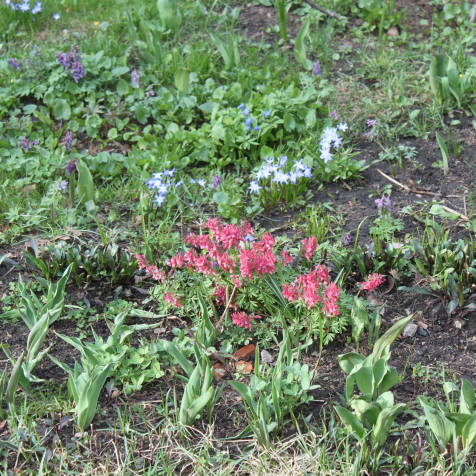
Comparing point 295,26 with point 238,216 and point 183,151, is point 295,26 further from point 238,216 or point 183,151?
point 238,216

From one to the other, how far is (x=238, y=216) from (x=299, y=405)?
4.26ft

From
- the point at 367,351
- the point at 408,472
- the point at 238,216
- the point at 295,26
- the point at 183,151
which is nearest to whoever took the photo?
the point at 408,472

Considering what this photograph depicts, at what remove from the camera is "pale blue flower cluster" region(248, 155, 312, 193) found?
12.3 ft

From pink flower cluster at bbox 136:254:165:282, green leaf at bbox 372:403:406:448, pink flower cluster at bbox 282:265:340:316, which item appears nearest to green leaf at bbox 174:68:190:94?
pink flower cluster at bbox 136:254:165:282

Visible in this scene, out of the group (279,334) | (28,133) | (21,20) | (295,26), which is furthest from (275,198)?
(21,20)

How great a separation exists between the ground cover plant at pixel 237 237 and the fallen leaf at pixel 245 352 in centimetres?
2

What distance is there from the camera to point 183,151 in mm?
4188

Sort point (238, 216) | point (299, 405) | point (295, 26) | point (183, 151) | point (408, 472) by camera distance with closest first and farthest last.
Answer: point (408, 472), point (299, 405), point (238, 216), point (183, 151), point (295, 26)

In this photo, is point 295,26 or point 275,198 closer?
point 275,198

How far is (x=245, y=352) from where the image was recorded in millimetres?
3029

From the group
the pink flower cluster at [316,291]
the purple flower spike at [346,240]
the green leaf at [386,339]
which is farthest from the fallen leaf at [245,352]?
the purple flower spike at [346,240]

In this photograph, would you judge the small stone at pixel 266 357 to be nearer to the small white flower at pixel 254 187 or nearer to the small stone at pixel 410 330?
the small stone at pixel 410 330

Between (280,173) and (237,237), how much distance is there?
2.83ft

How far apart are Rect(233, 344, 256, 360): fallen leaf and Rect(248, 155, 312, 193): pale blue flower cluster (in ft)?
3.43
